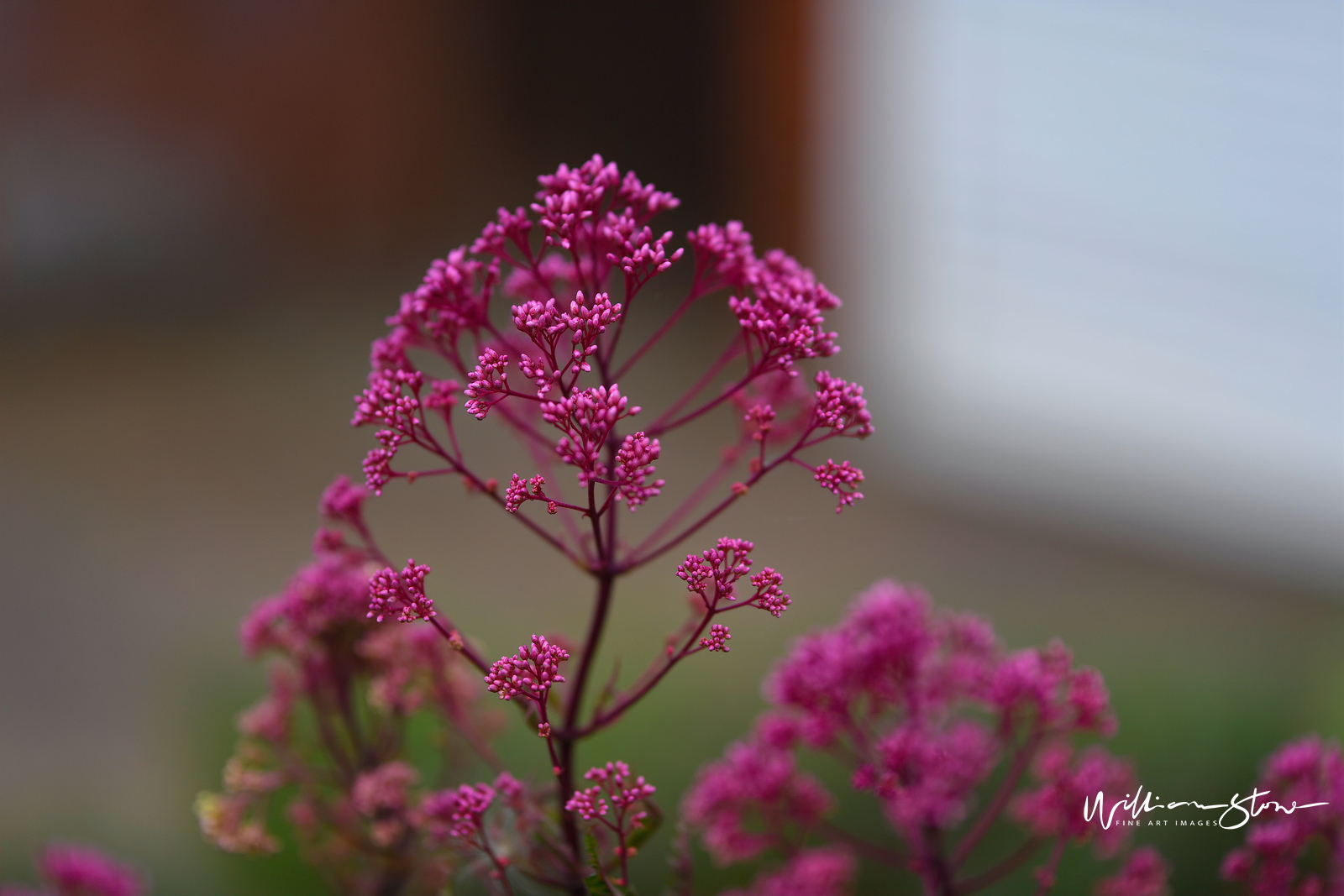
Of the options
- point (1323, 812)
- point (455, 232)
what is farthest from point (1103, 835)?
point (455, 232)

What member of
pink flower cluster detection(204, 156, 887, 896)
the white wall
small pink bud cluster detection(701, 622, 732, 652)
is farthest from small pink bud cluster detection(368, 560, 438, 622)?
the white wall

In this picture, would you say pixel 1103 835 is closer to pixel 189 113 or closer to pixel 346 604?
pixel 346 604

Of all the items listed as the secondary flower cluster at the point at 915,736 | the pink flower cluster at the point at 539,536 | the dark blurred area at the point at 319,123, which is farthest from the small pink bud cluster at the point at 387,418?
the dark blurred area at the point at 319,123

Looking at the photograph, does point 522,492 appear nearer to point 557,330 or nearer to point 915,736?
point 557,330

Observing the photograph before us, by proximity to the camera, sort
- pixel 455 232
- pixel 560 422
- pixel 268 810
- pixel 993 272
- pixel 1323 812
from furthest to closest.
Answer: pixel 455 232
pixel 993 272
pixel 268 810
pixel 1323 812
pixel 560 422

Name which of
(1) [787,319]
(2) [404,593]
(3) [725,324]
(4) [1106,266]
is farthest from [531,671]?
(4) [1106,266]

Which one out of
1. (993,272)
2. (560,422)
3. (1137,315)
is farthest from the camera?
(993,272)

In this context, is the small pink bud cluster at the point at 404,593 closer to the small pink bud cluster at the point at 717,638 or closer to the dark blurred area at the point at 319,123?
the small pink bud cluster at the point at 717,638
